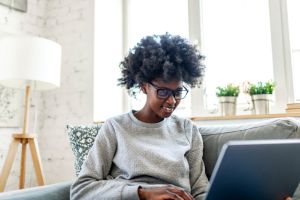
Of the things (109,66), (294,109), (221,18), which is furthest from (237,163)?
(109,66)

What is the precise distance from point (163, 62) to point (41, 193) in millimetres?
620

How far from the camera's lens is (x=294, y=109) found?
1586mm

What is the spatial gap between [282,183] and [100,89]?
1.71 meters

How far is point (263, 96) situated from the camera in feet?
5.75

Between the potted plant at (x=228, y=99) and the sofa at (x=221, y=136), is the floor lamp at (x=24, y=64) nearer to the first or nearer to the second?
the sofa at (x=221, y=136)

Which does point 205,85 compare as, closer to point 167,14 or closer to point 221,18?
point 221,18

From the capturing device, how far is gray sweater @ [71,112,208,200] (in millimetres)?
981

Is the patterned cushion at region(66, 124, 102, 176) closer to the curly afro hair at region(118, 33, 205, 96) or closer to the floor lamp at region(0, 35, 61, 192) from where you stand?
the curly afro hair at region(118, 33, 205, 96)

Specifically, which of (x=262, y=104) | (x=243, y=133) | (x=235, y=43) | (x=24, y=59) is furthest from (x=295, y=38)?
(x=24, y=59)

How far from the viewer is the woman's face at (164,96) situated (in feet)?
3.63

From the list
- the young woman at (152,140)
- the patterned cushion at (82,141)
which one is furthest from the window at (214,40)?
the young woman at (152,140)

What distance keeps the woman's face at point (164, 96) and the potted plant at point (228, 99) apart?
2.47ft

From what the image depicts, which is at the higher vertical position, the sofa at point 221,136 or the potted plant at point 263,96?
the potted plant at point 263,96

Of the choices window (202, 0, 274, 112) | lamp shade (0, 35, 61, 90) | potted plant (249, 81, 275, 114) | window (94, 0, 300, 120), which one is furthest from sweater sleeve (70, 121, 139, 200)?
window (202, 0, 274, 112)
